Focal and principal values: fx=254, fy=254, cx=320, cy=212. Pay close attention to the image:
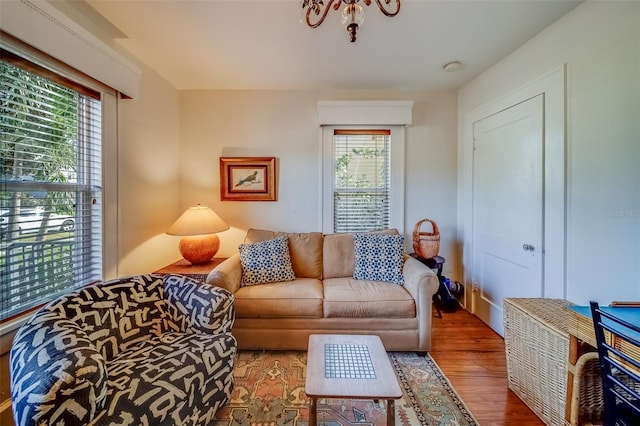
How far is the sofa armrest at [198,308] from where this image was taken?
1562 millimetres

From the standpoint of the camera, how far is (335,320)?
79.8 inches

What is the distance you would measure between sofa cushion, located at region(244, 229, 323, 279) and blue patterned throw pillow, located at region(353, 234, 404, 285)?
0.39m

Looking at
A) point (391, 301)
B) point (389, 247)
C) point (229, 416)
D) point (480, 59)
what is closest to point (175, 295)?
point (229, 416)

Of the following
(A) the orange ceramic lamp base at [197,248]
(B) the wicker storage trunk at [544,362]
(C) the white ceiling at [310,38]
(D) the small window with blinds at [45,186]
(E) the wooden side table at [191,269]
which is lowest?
(B) the wicker storage trunk at [544,362]

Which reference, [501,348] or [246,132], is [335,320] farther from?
[246,132]

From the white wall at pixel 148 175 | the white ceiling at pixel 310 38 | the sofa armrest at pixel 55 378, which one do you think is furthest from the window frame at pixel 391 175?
the sofa armrest at pixel 55 378

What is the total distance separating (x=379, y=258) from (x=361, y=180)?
1005 millimetres

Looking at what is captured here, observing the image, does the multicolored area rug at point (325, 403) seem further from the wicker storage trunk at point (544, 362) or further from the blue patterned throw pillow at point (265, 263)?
the blue patterned throw pillow at point (265, 263)

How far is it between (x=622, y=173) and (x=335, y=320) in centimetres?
201

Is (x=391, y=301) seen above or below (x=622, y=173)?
below

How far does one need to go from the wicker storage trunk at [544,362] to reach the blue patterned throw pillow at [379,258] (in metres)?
0.87

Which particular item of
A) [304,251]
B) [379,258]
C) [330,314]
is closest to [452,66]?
[379,258]

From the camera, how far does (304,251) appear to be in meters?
2.58

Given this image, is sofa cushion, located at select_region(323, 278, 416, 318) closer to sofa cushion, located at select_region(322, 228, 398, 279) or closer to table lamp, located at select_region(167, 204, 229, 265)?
sofa cushion, located at select_region(322, 228, 398, 279)
